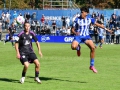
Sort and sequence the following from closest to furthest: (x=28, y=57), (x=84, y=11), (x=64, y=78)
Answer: (x=28, y=57) → (x=84, y=11) → (x=64, y=78)

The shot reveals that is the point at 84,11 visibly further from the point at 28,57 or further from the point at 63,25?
the point at 63,25

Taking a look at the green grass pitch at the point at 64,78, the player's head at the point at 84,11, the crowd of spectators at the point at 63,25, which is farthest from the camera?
the crowd of spectators at the point at 63,25

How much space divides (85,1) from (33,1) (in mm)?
9612

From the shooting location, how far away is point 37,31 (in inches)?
1884

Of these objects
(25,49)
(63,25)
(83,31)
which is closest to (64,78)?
(83,31)

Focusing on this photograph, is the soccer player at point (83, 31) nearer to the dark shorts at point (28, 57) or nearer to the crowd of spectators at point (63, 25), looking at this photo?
the dark shorts at point (28, 57)

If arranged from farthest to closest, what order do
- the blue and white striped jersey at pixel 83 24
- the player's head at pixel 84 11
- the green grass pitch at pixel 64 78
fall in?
1. the blue and white striped jersey at pixel 83 24
2. the player's head at pixel 84 11
3. the green grass pitch at pixel 64 78

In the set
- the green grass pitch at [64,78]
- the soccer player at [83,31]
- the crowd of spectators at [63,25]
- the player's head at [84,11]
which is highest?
the player's head at [84,11]

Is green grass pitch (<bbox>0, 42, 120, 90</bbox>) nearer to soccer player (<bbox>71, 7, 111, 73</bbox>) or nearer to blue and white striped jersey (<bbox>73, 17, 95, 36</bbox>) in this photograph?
soccer player (<bbox>71, 7, 111, 73</bbox>)

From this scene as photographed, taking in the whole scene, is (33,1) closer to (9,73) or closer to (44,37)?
(44,37)

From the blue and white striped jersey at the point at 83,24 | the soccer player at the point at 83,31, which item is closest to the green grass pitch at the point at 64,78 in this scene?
the soccer player at the point at 83,31

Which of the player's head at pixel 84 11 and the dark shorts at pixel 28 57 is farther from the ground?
the player's head at pixel 84 11

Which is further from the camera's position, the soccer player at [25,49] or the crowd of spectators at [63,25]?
the crowd of spectators at [63,25]

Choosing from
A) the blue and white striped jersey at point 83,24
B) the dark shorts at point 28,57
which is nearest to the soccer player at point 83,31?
the blue and white striped jersey at point 83,24
